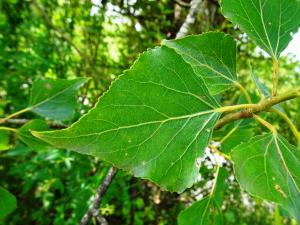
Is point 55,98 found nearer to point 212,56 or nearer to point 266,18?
point 212,56

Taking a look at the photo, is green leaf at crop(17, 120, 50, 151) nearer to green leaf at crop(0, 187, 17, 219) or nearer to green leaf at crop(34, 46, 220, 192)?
green leaf at crop(0, 187, 17, 219)

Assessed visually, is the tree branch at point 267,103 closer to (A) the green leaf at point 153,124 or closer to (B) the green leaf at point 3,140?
(A) the green leaf at point 153,124

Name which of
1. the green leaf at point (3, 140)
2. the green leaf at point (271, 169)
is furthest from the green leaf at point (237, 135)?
the green leaf at point (3, 140)

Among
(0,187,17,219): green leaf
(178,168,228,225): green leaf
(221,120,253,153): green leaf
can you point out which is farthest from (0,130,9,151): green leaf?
(221,120,253,153): green leaf

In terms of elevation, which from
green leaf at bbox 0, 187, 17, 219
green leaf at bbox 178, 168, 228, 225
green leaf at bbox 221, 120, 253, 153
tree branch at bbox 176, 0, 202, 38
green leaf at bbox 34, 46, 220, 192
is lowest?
green leaf at bbox 0, 187, 17, 219

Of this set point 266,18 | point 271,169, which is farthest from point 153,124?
point 266,18

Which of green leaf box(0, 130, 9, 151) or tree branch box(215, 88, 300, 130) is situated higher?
tree branch box(215, 88, 300, 130)
